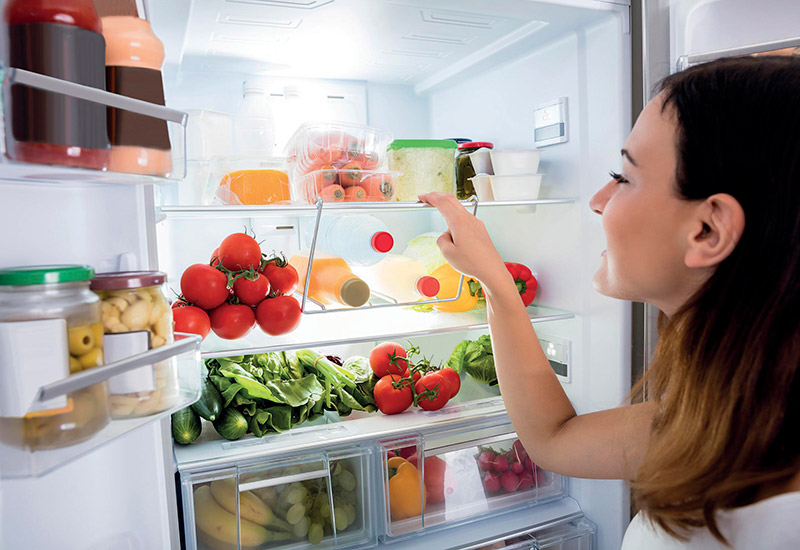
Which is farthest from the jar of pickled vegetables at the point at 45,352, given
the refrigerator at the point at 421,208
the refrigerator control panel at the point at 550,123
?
the refrigerator control panel at the point at 550,123

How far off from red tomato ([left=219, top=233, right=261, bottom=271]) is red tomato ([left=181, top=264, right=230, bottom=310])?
6cm

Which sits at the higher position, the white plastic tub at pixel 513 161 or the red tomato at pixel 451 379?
the white plastic tub at pixel 513 161

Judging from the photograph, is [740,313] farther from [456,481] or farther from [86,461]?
[456,481]

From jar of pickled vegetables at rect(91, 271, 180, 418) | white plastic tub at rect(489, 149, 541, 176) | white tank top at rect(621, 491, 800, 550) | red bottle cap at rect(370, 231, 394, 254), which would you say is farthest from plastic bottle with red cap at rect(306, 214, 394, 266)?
white tank top at rect(621, 491, 800, 550)

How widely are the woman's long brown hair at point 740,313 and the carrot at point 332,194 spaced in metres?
0.72

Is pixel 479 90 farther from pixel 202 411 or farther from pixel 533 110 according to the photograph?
pixel 202 411

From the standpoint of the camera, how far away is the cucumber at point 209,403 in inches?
52.4

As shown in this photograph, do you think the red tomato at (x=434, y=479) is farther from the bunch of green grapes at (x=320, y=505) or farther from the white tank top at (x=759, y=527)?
the white tank top at (x=759, y=527)

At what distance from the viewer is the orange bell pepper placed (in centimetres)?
144

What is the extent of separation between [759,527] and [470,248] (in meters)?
0.66

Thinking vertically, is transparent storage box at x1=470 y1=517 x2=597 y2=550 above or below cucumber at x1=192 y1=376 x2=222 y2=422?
below

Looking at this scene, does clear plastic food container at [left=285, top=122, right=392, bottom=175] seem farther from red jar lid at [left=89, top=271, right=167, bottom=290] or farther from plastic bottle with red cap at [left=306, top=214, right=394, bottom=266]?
red jar lid at [left=89, top=271, right=167, bottom=290]

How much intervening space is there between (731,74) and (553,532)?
1222mm

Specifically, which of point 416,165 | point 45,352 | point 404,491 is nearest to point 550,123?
point 416,165
